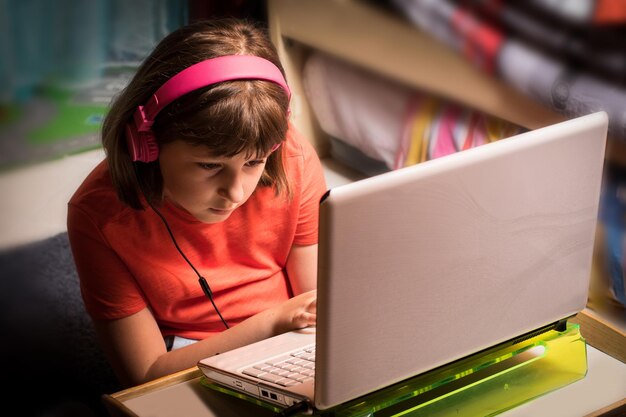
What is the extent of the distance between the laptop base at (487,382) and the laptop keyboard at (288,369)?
1.1 inches

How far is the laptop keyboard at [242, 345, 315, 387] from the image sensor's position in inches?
37.6

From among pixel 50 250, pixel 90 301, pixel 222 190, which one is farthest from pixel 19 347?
pixel 222 190

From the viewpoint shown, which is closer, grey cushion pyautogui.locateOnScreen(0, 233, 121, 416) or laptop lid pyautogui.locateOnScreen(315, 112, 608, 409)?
laptop lid pyautogui.locateOnScreen(315, 112, 608, 409)

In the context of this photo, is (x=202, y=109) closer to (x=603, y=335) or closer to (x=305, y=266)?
(x=305, y=266)

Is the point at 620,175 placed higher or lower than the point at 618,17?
lower

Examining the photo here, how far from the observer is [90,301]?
3.93ft

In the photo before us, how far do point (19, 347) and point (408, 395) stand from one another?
123 centimetres

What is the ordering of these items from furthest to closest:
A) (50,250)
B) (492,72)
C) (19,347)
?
1. (50,250)
2. (19,347)
3. (492,72)

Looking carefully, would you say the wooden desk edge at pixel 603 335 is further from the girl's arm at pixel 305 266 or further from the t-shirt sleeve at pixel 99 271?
the t-shirt sleeve at pixel 99 271

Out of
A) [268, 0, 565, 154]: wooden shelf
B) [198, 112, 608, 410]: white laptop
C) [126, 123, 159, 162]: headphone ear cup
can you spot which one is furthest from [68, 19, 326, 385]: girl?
[268, 0, 565, 154]: wooden shelf

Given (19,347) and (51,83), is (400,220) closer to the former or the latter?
(19,347)

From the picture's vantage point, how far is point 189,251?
1.26 meters

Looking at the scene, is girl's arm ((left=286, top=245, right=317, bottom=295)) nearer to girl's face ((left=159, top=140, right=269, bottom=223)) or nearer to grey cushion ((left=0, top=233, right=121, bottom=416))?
girl's face ((left=159, top=140, right=269, bottom=223))

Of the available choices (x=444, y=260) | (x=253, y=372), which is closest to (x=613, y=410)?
(x=444, y=260)
